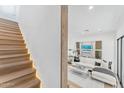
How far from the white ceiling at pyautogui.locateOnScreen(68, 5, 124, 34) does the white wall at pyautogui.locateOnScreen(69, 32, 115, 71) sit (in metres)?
0.05

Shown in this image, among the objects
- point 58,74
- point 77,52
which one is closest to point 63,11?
point 77,52

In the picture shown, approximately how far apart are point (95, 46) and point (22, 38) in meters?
2.15

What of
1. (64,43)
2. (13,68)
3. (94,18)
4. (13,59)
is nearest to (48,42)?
(64,43)

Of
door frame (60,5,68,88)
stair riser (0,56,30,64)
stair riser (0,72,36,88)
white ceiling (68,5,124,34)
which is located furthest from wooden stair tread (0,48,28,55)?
white ceiling (68,5,124,34)

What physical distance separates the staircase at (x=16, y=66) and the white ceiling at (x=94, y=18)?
1030mm

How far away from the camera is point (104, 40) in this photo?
1.42 metres

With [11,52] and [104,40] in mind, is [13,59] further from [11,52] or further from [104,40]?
[104,40]

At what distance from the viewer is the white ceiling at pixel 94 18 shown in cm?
140

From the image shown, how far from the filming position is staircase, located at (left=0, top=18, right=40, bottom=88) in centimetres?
170

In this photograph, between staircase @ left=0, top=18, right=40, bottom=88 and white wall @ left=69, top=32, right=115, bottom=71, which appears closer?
white wall @ left=69, top=32, right=115, bottom=71

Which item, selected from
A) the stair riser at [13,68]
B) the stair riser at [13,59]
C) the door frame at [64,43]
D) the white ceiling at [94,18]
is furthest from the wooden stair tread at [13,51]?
the white ceiling at [94,18]

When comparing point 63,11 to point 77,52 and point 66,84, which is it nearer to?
point 77,52

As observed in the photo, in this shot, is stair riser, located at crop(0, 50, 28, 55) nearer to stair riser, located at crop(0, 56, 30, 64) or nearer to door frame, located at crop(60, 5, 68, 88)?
stair riser, located at crop(0, 56, 30, 64)

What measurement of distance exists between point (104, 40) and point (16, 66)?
1.48m
